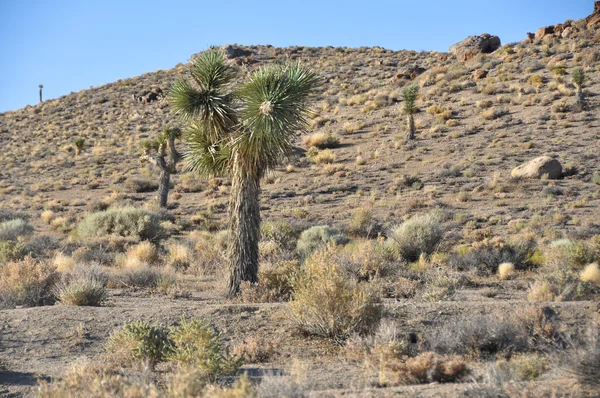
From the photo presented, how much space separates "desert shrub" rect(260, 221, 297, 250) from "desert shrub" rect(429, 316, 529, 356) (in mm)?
11500

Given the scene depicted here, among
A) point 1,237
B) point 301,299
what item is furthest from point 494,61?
point 301,299

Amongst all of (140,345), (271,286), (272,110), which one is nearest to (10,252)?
(271,286)

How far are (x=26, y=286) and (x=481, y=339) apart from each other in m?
8.77

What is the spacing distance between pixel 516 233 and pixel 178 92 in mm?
13883

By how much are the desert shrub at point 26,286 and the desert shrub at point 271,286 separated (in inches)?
160

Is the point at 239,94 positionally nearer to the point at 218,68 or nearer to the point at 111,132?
the point at 218,68

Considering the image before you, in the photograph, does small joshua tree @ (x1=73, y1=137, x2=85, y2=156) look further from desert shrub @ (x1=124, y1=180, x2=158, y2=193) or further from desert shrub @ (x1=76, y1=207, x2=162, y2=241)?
desert shrub @ (x1=76, y1=207, x2=162, y2=241)

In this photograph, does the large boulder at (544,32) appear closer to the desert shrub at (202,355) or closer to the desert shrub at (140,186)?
the desert shrub at (140,186)

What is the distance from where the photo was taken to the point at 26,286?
11.2m

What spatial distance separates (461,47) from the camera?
5419 cm

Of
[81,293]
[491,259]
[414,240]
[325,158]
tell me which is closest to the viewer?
[81,293]

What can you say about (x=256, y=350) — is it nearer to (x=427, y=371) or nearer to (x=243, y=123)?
(x=427, y=371)

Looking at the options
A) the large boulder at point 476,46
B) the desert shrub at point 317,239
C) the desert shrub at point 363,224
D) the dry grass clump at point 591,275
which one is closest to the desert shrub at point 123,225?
the desert shrub at point 317,239

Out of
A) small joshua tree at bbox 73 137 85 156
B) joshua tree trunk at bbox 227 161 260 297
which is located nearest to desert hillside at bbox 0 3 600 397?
small joshua tree at bbox 73 137 85 156
